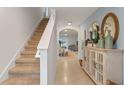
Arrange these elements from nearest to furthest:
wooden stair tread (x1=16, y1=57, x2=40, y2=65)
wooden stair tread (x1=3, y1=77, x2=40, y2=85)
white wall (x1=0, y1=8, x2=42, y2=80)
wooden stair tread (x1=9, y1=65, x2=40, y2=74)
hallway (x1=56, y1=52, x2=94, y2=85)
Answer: wooden stair tread (x1=3, y1=77, x2=40, y2=85), white wall (x1=0, y1=8, x2=42, y2=80), wooden stair tread (x1=9, y1=65, x2=40, y2=74), wooden stair tread (x1=16, y1=57, x2=40, y2=65), hallway (x1=56, y1=52, x2=94, y2=85)

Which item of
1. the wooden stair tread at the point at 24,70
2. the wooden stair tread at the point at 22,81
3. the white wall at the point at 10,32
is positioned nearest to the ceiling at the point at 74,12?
the white wall at the point at 10,32

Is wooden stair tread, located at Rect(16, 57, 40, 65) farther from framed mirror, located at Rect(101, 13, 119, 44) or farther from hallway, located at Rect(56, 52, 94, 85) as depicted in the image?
framed mirror, located at Rect(101, 13, 119, 44)

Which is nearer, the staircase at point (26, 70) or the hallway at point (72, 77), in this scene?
the staircase at point (26, 70)

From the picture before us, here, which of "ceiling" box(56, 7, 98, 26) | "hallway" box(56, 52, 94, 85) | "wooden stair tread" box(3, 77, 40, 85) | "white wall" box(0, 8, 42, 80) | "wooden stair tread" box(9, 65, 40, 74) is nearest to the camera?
"wooden stair tread" box(3, 77, 40, 85)

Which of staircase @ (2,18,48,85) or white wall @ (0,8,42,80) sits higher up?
white wall @ (0,8,42,80)

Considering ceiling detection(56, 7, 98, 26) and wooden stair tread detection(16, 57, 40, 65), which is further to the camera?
ceiling detection(56, 7, 98, 26)

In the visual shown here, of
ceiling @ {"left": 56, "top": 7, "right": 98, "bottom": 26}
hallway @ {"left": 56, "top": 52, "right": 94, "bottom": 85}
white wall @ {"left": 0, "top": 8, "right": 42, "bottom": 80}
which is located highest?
ceiling @ {"left": 56, "top": 7, "right": 98, "bottom": 26}

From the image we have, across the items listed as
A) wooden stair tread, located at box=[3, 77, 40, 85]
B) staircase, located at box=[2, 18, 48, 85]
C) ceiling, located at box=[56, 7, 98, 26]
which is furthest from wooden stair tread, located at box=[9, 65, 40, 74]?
ceiling, located at box=[56, 7, 98, 26]

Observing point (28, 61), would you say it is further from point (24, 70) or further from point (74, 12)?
point (74, 12)

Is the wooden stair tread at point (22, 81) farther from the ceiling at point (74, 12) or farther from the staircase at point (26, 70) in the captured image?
the ceiling at point (74, 12)

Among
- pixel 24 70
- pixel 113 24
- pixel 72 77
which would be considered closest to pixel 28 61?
pixel 24 70

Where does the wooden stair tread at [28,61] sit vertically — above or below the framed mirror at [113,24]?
below

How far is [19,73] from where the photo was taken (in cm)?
334
